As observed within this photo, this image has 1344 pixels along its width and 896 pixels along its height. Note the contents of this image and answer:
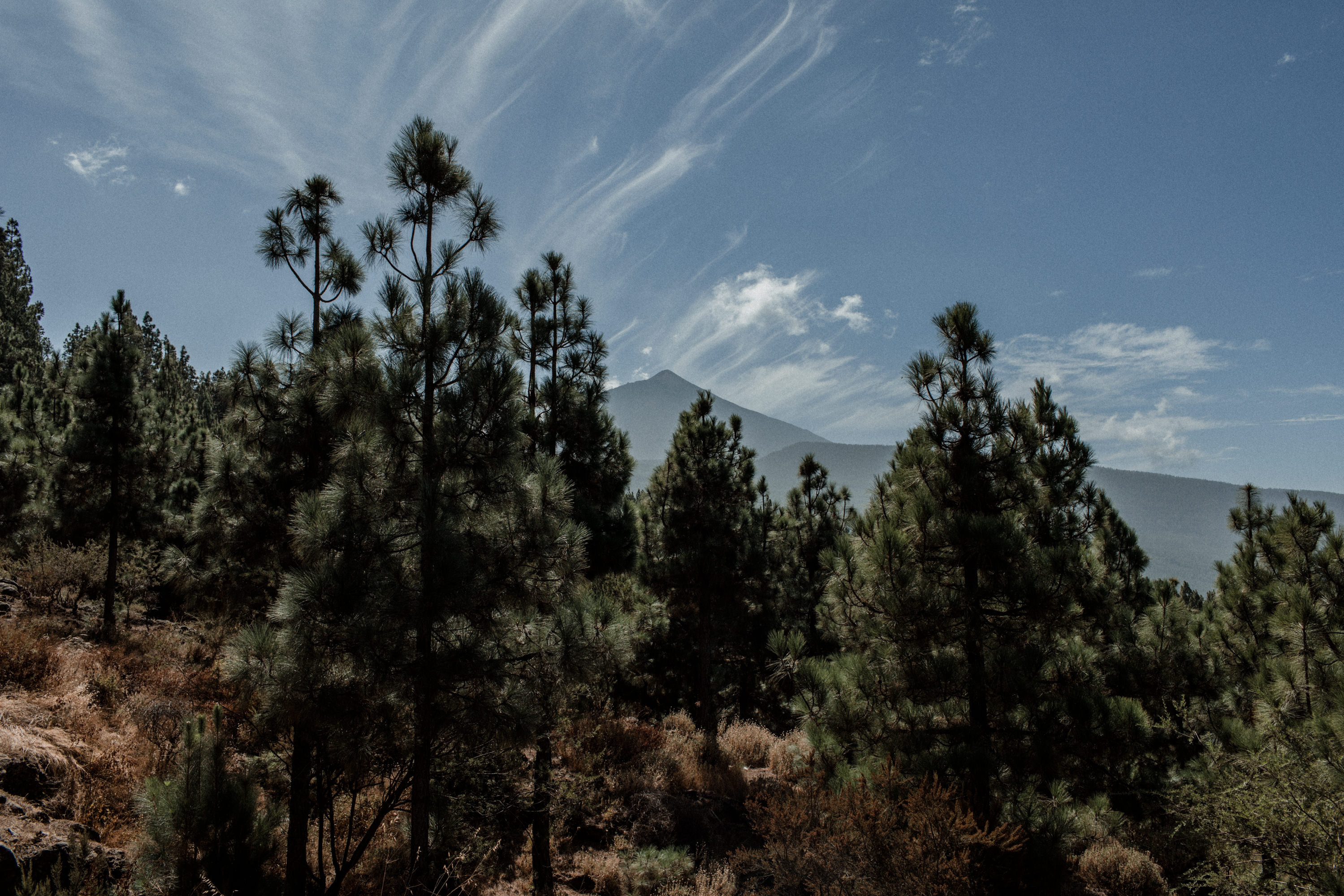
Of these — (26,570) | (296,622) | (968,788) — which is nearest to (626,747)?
(968,788)

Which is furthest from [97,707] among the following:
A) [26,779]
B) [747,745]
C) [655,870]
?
[747,745]

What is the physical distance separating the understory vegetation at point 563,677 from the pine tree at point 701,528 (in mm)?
2696

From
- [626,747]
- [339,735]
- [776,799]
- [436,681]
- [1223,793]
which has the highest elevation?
[436,681]

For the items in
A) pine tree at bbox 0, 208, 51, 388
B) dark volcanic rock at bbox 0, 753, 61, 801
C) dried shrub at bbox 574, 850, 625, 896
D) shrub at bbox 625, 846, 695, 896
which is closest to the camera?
dark volcanic rock at bbox 0, 753, 61, 801

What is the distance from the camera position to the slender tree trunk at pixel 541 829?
7.08 metres

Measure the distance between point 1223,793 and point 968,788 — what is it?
6.68 feet

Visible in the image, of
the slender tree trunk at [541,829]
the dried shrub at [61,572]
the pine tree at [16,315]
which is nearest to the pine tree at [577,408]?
the slender tree trunk at [541,829]

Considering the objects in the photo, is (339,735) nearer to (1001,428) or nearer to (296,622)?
(296,622)

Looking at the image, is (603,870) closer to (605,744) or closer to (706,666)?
(605,744)

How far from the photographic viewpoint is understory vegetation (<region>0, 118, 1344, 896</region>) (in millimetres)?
4680

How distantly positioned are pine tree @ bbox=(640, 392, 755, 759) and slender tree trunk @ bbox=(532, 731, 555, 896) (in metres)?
6.71

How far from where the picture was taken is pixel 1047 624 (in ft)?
20.7

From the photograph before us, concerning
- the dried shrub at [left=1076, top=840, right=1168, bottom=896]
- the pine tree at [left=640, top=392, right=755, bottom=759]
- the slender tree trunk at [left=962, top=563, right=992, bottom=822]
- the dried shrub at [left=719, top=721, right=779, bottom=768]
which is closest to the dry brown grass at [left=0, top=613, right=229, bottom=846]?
the slender tree trunk at [left=962, top=563, right=992, bottom=822]

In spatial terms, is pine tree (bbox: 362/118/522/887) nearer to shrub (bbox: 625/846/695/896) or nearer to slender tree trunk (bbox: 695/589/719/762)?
shrub (bbox: 625/846/695/896)
